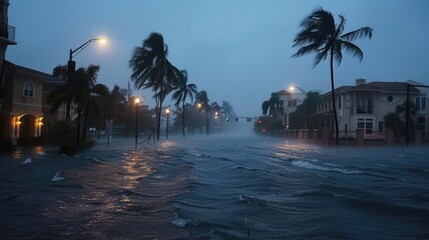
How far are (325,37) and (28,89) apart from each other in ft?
81.9

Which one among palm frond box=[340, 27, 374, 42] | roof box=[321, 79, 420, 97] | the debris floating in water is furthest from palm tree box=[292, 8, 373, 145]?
the debris floating in water

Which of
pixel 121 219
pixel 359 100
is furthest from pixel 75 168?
pixel 359 100

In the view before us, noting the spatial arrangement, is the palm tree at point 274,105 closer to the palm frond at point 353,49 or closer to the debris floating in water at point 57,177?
the palm frond at point 353,49

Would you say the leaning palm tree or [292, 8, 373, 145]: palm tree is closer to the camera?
[292, 8, 373, 145]: palm tree

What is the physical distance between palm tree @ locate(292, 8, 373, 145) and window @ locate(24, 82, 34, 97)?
22.4 m

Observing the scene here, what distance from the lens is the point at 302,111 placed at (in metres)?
73.8

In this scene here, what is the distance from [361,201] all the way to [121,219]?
5.16m

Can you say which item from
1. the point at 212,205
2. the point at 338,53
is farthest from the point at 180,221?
the point at 338,53

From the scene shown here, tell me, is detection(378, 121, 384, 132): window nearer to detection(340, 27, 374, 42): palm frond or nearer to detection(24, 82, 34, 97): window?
detection(340, 27, 374, 42): palm frond

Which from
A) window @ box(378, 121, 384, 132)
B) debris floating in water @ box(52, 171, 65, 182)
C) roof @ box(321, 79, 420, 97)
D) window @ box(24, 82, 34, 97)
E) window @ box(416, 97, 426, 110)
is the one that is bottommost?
debris floating in water @ box(52, 171, 65, 182)

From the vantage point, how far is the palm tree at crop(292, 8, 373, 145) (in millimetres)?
34875

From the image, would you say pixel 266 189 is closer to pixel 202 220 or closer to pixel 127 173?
pixel 202 220

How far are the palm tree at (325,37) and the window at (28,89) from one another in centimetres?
2239

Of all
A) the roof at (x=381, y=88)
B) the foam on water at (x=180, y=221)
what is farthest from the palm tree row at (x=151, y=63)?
the foam on water at (x=180, y=221)
